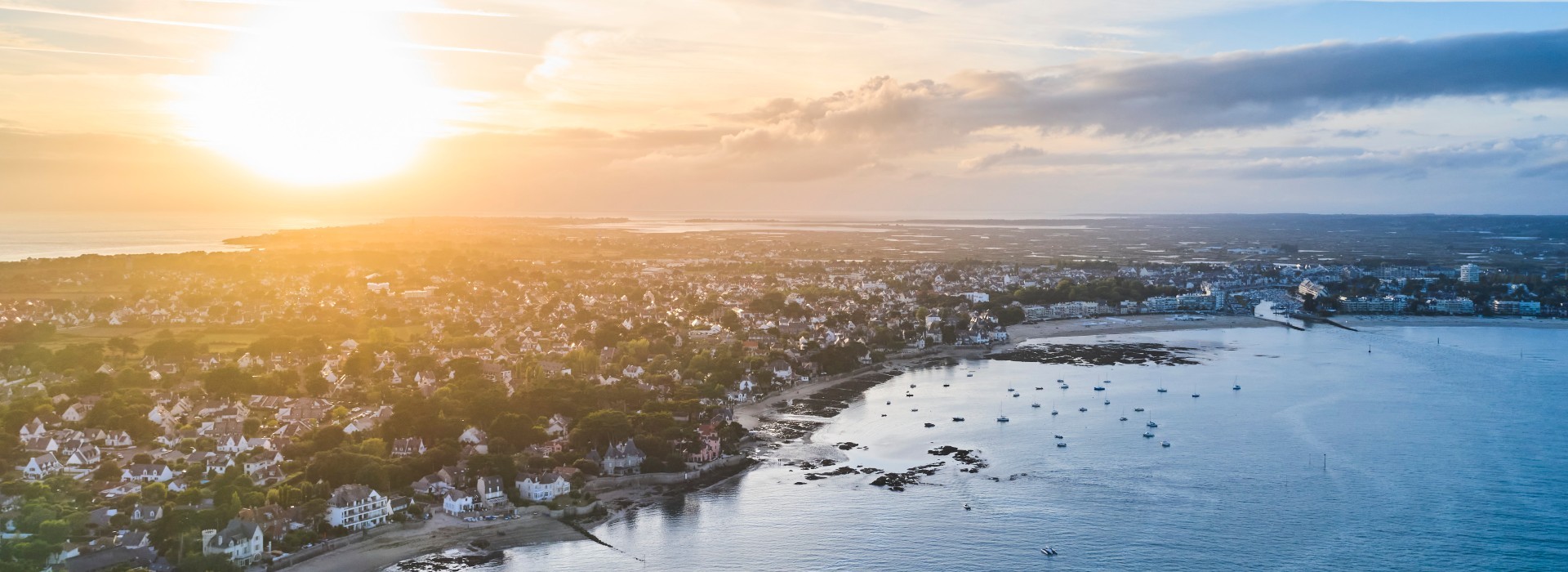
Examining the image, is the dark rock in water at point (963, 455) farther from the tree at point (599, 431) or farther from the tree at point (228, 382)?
the tree at point (228, 382)

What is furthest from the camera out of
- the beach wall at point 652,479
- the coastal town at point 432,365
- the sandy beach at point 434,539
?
the beach wall at point 652,479

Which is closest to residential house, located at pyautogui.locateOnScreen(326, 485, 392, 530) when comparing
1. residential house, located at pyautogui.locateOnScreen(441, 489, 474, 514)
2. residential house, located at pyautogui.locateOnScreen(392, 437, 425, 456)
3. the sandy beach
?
the sandy beach

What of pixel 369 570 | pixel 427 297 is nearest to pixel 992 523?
pixel 369 570

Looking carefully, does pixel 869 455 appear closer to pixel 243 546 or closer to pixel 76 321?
pixel 243 546

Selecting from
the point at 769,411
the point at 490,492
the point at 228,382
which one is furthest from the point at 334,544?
the point at 769,411

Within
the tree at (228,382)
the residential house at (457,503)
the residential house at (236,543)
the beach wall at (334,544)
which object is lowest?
the beach wall at (334,544)

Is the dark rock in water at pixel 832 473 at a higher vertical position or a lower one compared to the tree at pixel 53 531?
lower

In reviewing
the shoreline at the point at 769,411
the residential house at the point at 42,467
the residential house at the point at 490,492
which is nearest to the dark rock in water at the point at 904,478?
the shoreline at the point at 769,411
